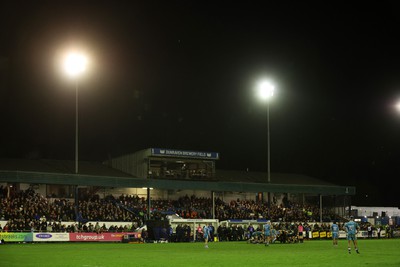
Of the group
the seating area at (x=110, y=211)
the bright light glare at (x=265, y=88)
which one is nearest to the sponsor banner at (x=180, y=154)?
the seating area at (x=110, y=211)

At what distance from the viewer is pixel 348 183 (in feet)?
382

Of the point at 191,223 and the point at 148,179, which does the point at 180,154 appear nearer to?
the point at 148,179

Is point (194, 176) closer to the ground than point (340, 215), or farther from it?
farther from it

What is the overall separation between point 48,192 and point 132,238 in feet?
46.9

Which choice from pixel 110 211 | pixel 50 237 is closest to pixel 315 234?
pixel 110 211

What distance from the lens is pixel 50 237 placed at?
49.7m

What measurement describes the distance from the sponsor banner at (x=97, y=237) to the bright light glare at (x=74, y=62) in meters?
14.1

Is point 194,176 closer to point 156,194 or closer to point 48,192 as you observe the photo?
point 156,194

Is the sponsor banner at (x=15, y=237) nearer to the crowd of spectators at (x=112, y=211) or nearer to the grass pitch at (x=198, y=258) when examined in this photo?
the crowd of spectators at (x=112, y=211)

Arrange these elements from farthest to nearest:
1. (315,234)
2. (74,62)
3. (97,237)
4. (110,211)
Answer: (315,234), (110,211), (74,62), (97,237)

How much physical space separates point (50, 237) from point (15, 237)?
3.49 meters

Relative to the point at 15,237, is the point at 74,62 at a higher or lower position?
higher

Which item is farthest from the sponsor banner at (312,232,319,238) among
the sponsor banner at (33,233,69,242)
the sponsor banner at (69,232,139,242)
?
the sponsor banner at (33,233,69,242)

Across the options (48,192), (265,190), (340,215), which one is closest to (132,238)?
(48,192)
